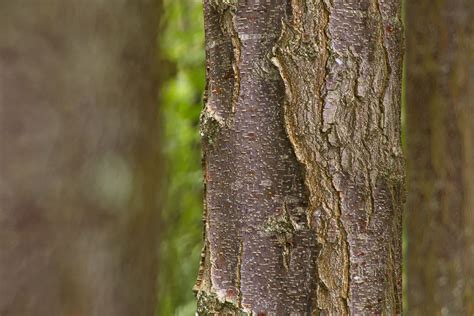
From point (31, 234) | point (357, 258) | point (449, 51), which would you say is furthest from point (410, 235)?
point (357, 258)

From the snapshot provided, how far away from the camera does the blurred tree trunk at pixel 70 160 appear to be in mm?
1850

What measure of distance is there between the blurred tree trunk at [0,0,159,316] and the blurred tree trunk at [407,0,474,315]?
1.51 m

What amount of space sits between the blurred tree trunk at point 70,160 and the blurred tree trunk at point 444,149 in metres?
1.51

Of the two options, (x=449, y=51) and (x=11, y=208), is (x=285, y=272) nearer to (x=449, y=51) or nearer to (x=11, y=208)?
(x=11, y=208)

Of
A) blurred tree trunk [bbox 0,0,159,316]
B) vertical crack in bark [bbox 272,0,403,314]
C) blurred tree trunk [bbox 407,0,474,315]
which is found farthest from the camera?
blurred tree trunk [bbox 407,0,474,315]

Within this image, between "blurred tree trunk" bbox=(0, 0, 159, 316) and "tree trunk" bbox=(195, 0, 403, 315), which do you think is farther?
"blurred tree trunk" bbox=(0, 0, 159, 316)

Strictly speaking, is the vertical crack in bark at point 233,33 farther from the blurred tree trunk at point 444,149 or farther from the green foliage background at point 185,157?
the blurred tree trunk at point 444,149

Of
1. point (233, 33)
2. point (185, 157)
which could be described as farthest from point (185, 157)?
point (233, 33)

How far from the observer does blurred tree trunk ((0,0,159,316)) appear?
6.07ft

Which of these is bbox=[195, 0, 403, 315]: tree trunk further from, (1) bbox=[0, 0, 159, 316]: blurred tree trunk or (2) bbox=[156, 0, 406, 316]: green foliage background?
(2) bbox=[156, 0, 406, 316]: green foliage background

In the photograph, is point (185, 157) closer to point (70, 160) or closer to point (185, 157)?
point (185, 157)

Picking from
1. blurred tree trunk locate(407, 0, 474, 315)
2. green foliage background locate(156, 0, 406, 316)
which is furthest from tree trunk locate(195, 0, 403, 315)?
blurred tree trunk locate(407, 0, 474, 315)

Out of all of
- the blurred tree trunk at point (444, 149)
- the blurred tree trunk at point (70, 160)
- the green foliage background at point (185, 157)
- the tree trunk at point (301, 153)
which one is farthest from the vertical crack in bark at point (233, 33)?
the blurred tree trunk at point (444, 149)

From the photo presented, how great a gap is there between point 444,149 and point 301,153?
81.8 inches
